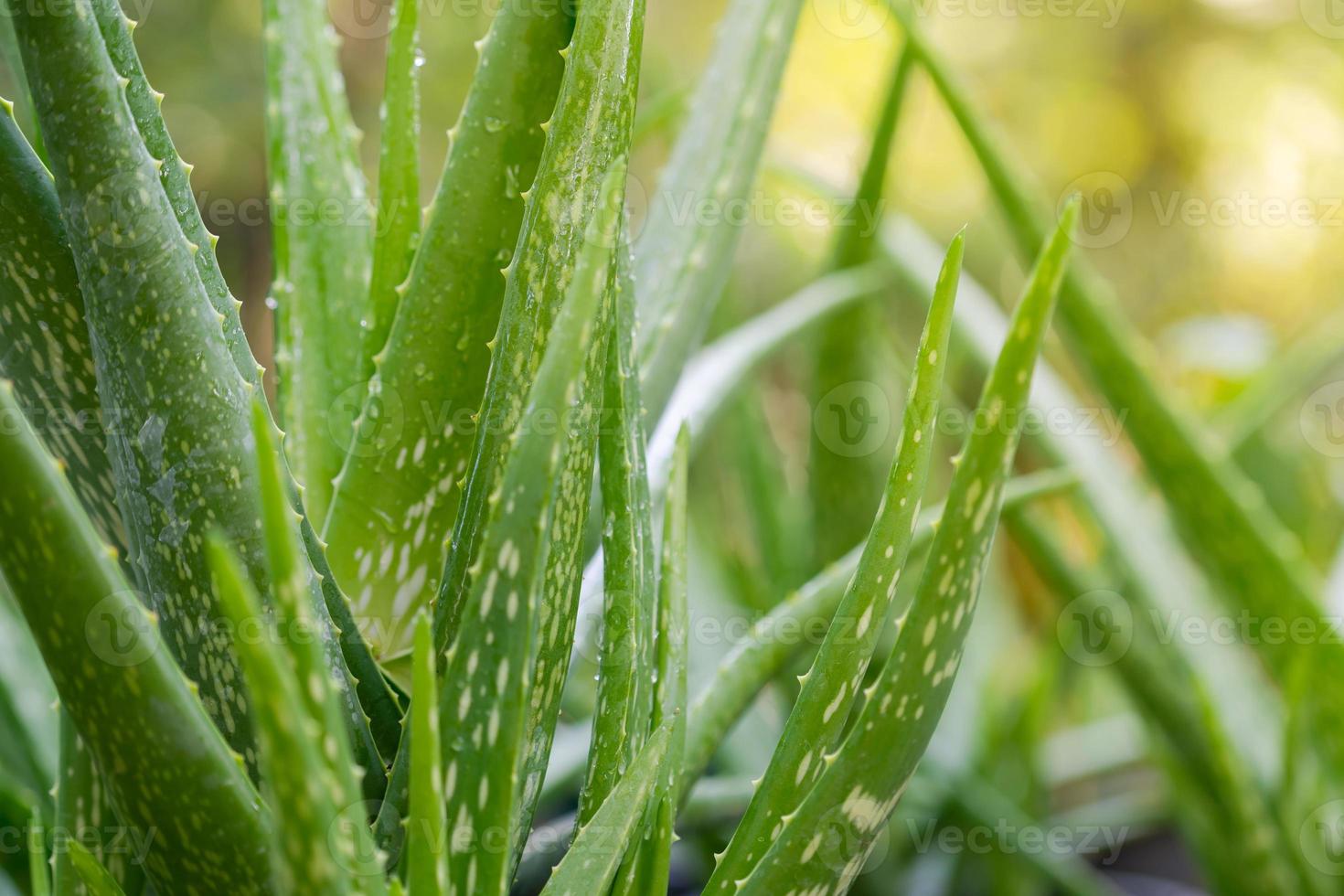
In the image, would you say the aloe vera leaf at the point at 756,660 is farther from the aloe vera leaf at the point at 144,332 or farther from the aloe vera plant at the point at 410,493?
the aloe vera leaf at the point at 144,332

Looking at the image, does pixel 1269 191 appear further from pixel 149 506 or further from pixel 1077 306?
pixel 149 506

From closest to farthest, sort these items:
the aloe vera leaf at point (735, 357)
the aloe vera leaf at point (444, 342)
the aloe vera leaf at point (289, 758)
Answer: the aloe vera leaf at point (289, 758) → the aloe vera leaf at point (444, 342) → the aloe vera leaf at point (735, 357)

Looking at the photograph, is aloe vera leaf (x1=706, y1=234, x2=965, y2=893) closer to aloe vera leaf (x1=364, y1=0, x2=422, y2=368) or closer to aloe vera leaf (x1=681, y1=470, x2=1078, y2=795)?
aloe vera leaf (x1=681, y1=470, x2=1078, y2=795)

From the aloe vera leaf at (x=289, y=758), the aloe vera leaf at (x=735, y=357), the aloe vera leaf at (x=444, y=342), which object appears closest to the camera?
the aloe vera leaf at (x=289, y=758)

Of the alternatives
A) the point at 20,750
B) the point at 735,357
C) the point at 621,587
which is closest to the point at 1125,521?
the point at 735,357

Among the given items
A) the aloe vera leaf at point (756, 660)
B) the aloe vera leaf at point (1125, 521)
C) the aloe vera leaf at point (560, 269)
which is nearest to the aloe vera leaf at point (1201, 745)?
the aloe vera leaf at point (1125, 521)

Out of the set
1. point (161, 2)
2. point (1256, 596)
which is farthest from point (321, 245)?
point (161, 2)

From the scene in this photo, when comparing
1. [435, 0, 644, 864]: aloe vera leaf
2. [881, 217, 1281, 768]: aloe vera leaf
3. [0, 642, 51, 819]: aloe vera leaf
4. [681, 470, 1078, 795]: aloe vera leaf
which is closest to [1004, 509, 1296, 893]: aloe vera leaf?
[881, 217, 1281, 768]: aloe vera leaf
